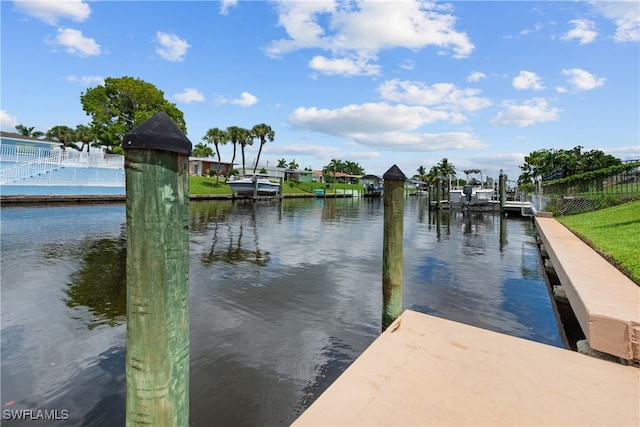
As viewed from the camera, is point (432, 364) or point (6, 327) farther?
point (6, 327)

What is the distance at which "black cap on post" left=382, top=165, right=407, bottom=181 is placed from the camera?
15.8 feet

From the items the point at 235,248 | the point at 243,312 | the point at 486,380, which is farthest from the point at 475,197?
the point at 486,380

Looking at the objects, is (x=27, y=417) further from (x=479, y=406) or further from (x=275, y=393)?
(x=479, y=406)

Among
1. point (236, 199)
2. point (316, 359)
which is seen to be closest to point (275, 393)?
point (316, 359)

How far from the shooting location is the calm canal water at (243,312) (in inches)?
169

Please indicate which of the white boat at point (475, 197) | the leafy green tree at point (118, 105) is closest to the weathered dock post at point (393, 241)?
the white boat at point (475, 197)

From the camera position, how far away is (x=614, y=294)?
185 inches

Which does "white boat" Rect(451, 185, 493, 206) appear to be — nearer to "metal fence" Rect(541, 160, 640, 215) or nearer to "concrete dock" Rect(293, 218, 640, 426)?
"metal fence" Rect(541, 160, 640, 215)

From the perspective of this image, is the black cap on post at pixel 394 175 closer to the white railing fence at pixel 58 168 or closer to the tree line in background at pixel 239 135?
the white railing fence at pixel 58 168

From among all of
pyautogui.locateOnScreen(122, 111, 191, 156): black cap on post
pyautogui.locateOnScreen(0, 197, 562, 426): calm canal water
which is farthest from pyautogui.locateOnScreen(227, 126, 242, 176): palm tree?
pyautogui.locateOnScreen(122, 111, 191, 156): black cap on post

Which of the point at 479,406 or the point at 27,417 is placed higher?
the point at 479,406

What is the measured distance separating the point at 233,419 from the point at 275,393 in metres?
0.64

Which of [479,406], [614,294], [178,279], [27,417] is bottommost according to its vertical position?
[27,417]

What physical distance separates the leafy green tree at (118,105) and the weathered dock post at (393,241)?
4740 cm
